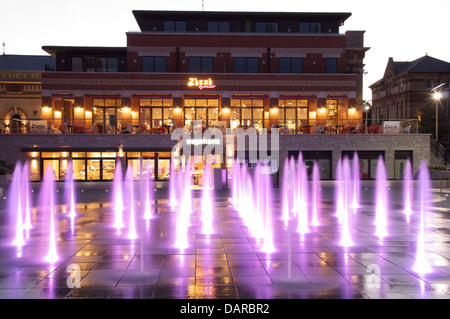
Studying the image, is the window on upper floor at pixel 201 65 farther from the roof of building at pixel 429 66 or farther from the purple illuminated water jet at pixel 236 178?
the roof of building at pixel 429 66

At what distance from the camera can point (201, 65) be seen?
3978 centimetres

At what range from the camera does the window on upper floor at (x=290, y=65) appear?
39.9 meters

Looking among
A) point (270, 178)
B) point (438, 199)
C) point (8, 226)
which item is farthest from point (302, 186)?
point (8, 226)

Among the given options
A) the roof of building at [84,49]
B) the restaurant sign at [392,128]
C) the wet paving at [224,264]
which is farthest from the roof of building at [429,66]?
the wet paving at [224,264]

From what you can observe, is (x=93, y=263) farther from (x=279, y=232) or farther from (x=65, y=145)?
(x=65, y=145)

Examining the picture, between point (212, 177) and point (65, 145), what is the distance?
459 inches

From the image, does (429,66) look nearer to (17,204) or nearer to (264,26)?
(264,26)

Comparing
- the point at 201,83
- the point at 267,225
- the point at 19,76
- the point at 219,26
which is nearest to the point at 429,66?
the point at 219,26

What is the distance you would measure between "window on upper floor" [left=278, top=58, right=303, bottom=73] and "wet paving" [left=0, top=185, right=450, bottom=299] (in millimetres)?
25632

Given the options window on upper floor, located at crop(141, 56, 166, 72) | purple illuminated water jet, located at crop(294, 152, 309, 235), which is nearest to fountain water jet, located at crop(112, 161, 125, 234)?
purple illuminated water jet, located at crop(294, 152, 309, 235)

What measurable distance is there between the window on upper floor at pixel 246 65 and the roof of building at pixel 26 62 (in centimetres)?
2759

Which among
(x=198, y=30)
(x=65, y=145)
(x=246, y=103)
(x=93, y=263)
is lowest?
(x=93, y=263)

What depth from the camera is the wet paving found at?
28.4 feet

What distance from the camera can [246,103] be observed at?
39594 millimetres
